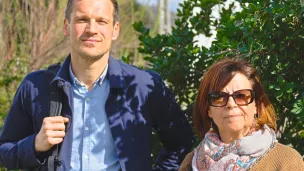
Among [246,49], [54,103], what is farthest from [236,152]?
[54,103]

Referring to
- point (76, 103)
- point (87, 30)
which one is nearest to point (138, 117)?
point (76, 103)

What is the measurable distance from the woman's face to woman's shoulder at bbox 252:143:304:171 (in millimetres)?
183

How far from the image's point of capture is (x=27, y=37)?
8.88 meters

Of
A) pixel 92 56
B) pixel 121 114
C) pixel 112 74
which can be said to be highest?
pixel 92 56

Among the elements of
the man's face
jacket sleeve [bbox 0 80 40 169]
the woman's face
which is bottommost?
jacket sleeve [bbox 0 80 40 169]

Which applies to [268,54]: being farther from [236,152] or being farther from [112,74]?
[112,74]

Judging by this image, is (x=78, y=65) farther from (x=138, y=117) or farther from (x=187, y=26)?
(x=187, y=26)

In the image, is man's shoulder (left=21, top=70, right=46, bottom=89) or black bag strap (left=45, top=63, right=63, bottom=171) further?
man's shoulder (left=21, top=70, right=46, bottom=89)

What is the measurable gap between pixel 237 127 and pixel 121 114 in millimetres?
716

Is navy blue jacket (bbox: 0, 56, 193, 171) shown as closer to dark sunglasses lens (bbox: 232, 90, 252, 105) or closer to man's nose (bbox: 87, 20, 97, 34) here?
man's nose (bbox: 87, 20, 97, 34)

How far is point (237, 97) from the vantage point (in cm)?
285

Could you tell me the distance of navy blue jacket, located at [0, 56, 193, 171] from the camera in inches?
126

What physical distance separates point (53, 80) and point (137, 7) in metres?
9.00

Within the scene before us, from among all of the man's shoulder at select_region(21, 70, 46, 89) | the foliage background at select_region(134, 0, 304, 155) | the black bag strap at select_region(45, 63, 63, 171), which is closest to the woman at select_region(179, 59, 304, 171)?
the foliage background at select_region(134, 0, 304, 155)
